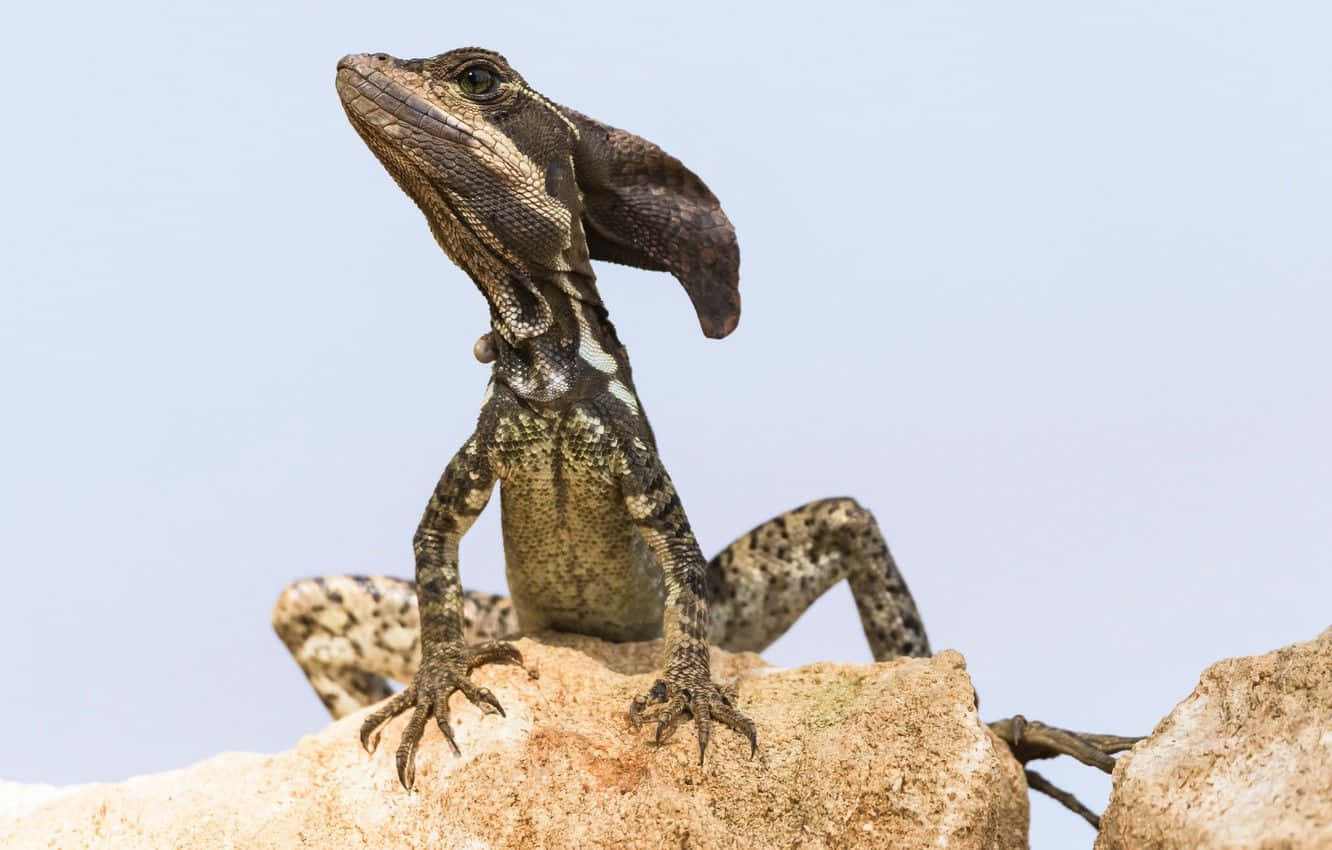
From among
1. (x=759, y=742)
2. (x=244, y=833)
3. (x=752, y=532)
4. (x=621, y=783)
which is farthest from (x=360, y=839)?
(x=752, y=532)

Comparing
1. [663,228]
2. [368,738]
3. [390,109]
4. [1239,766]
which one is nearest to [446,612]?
[368,738]

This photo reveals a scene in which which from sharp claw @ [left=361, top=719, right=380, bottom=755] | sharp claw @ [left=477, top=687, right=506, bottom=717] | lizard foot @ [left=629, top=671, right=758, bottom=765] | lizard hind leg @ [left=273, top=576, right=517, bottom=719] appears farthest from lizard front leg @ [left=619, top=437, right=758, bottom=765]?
lizard hind leg @ [left=273, top=576, right=517, bottom=719]

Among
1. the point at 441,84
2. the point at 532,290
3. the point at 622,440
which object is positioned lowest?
the point at 622,440

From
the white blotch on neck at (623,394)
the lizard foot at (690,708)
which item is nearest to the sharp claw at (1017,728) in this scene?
the lizard foot at (690,708)

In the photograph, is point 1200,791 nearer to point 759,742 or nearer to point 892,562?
point 759,742

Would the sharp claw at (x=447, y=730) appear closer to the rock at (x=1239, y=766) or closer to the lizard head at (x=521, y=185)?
the lizard head at (x=521, y=185)
